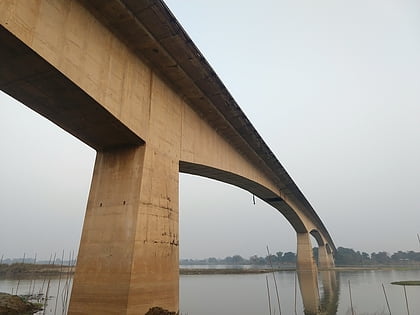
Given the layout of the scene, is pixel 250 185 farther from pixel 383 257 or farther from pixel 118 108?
pixel 383 257

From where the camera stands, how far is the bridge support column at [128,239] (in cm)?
766

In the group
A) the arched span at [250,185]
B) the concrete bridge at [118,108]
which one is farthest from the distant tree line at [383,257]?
the concrete bridge at [118,108]

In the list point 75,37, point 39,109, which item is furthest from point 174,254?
point 75,37

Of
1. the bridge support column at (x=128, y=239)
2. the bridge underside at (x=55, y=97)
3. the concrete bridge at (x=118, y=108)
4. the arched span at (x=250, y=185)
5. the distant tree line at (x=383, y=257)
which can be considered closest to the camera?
the bridge underside at (x=55, y=97)

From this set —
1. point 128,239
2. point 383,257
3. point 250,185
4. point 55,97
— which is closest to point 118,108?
point 55,97

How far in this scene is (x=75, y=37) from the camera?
6.92 m

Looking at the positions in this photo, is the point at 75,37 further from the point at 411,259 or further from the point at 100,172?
the point at 411,259

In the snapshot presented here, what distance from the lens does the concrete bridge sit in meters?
6.42

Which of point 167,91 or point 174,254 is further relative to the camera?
point 167,91

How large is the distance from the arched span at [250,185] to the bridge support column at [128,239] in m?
3.12

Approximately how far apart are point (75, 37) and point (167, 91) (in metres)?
4.35

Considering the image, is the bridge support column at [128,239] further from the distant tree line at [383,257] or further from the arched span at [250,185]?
the distant tree line at [383,257]

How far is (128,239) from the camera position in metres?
8.00

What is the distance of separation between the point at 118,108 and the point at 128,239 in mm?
3413
